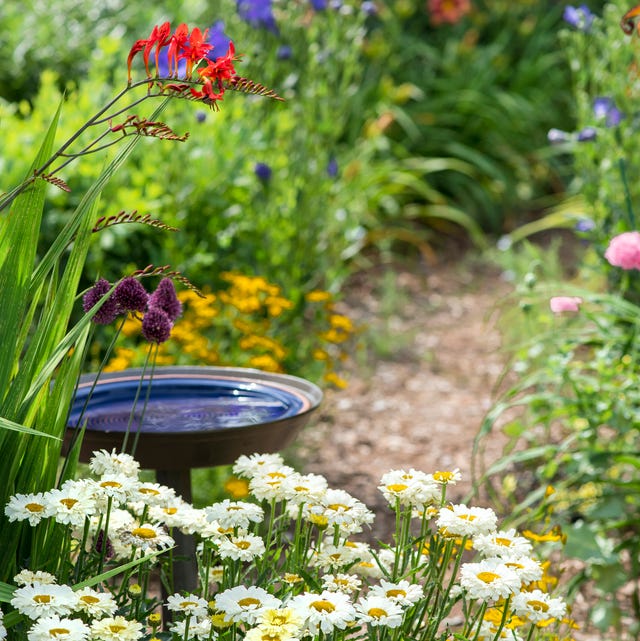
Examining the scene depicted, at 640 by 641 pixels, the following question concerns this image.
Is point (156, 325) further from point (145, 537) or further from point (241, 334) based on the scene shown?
point (241, 334)

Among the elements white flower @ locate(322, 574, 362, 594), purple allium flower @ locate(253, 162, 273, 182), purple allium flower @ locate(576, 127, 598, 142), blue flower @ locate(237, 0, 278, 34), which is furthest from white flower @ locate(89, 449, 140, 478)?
blue flower @ locate(237, 0, 278, 34)

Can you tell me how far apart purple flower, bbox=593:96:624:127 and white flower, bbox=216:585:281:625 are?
2.87 meters

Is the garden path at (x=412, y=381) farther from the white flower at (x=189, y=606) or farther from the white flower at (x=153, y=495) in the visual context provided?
the white flower at (x=189, y=606)

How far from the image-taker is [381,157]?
6898 millimetres

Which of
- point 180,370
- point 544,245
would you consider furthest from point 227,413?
point 544,245

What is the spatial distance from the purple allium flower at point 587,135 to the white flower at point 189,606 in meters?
2.52

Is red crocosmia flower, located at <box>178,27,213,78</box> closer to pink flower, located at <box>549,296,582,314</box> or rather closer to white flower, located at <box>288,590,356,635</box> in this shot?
white flower, located at <box>288,590,356,635</box>

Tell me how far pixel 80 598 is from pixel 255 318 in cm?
255

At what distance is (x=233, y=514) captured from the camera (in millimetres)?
1587

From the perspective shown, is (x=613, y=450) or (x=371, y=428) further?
(x=371, y=428)

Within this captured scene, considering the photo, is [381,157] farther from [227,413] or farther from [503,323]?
[227,413]

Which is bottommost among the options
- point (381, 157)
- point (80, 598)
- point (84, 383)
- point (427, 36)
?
point (80, 598)

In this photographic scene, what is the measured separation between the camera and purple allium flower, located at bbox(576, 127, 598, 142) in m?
3.56

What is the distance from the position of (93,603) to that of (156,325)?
48 centimetres
